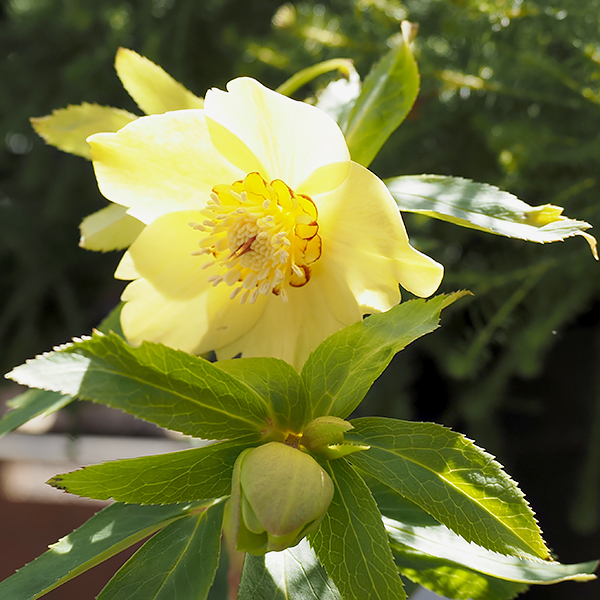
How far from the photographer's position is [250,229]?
32 centimetres

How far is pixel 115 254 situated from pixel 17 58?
0.96 feet

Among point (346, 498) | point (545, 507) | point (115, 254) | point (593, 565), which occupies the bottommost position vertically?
point (545, 507)

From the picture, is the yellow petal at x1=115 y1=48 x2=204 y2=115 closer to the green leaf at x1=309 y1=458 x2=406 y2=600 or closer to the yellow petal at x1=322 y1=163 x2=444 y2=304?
the yellow petal at x1=322 y1=163 x2=444 y2=304

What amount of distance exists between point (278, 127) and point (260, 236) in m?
0.06

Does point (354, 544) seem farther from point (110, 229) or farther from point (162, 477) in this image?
point (110, 229)

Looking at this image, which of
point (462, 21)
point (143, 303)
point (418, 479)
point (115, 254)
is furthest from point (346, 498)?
point (115, 254)

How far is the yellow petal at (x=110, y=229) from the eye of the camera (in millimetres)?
336

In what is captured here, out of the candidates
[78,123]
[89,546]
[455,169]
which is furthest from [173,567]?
[455,169]

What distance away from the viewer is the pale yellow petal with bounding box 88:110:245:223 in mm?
282

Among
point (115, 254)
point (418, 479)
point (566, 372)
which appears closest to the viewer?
point (418, 479)

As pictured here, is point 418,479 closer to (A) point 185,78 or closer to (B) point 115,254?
(A) point 185,78

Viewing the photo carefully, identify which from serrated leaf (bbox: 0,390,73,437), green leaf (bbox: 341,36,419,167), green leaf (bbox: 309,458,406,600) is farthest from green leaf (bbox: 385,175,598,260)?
serrated leaf (bbox: 0,390,73,437)

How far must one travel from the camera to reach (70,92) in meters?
0.76

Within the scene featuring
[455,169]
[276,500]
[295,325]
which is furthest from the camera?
[455,169]
